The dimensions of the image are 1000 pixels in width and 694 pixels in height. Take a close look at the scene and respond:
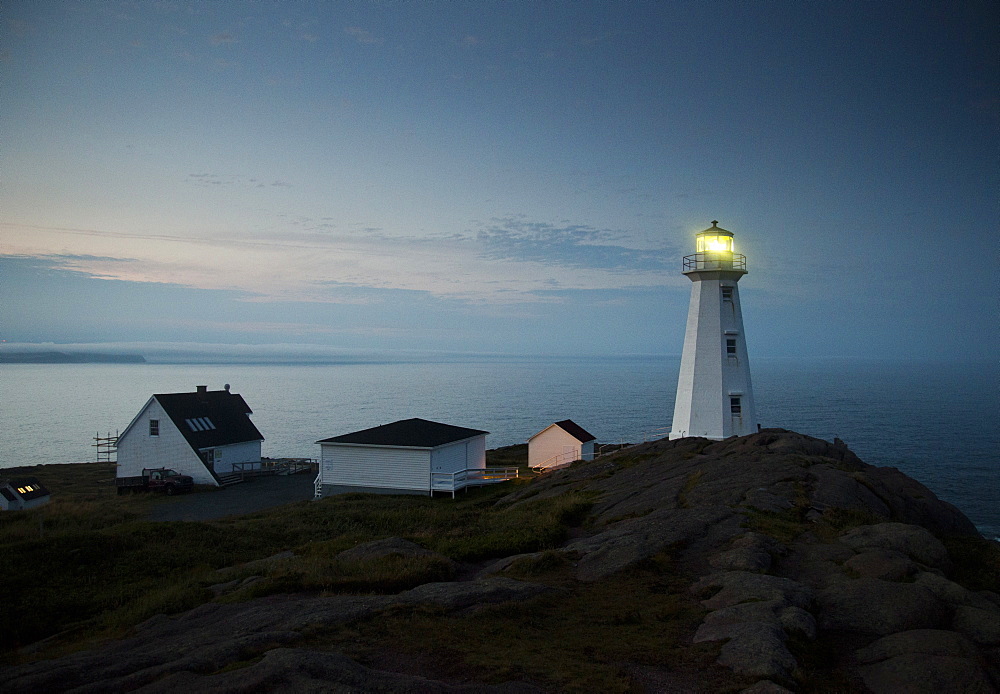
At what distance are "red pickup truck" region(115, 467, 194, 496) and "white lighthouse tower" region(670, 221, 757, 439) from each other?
90.2 feet

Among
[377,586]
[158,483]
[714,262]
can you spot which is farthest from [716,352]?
[158,483]

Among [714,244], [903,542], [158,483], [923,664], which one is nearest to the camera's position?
[923,664]

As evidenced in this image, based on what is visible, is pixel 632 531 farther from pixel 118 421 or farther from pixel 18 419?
pixel 18 419

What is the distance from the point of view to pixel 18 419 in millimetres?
87750

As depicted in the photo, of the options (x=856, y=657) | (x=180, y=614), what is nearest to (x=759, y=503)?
(x=856, y=657)

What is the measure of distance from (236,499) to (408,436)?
9.30 meters

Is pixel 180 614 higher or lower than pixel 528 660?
lower

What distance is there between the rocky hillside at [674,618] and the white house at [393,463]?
16.3 meters

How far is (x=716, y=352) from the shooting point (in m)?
29.1

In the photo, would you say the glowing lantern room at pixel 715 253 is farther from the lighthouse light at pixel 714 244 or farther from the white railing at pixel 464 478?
the white railing at pixel 464 478

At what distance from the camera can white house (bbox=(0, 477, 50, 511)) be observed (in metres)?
27.7

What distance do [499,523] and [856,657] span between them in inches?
413

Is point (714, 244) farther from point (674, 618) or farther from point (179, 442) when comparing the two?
point (179, 442)

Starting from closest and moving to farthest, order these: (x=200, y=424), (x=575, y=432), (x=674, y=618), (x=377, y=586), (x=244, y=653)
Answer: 1. (x=244, y=653)
2. (x=674, y=618)
3. (x=377, y=586)
4. (x=200, y=424)
5. (x=575, y=432)
